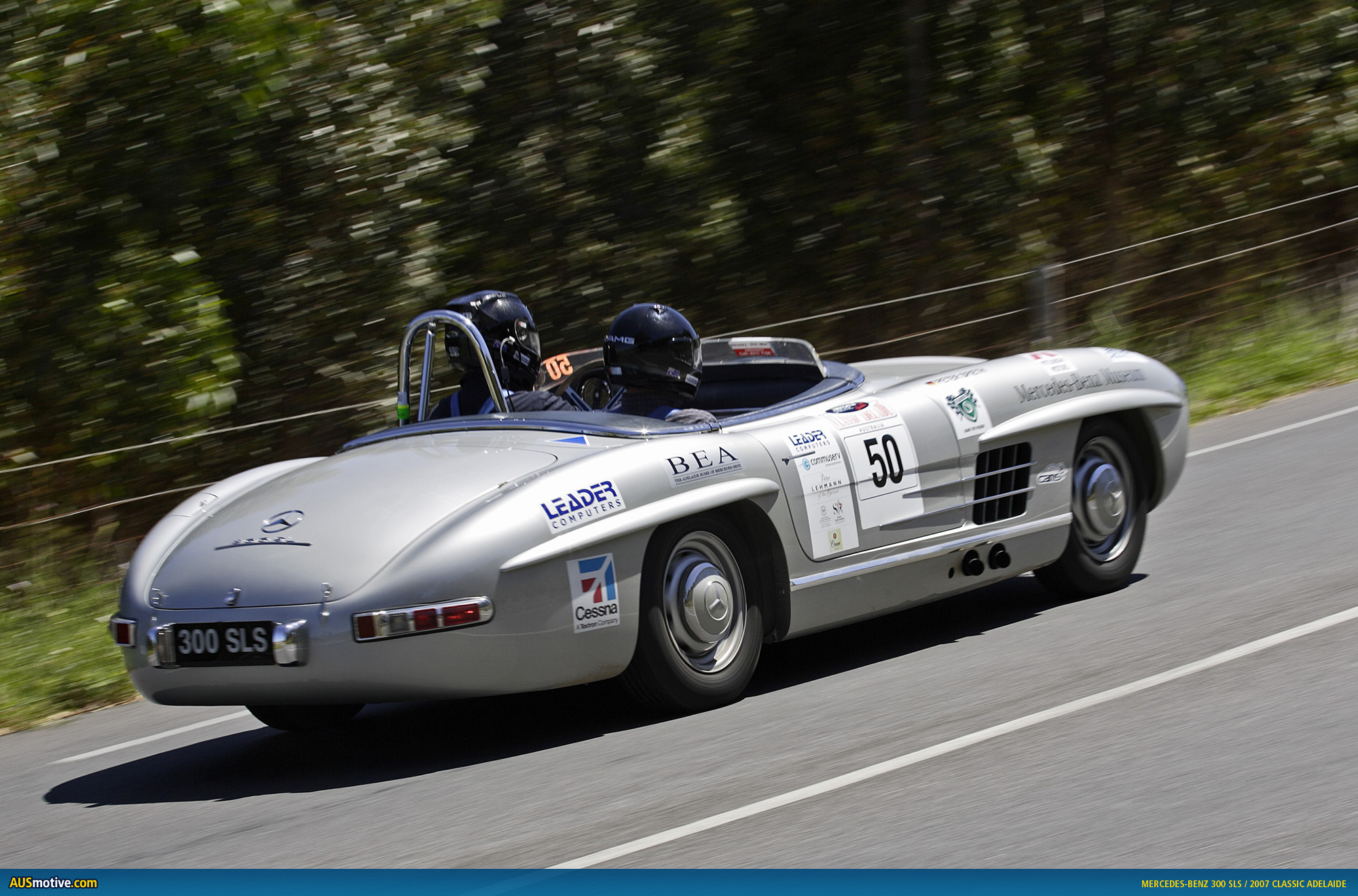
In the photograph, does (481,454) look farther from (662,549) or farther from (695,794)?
(695,794)

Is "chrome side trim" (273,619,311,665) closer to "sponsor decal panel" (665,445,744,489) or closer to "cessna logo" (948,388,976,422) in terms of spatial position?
"sponsor decal panel" (665,445,744,489)

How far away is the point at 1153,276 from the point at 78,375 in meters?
8.38

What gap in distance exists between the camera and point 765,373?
694 cm

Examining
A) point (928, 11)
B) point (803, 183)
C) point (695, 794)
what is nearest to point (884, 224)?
point (803, 183)

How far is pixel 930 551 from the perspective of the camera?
6.06 meters

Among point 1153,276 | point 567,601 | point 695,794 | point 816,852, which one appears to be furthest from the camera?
point 1153,276

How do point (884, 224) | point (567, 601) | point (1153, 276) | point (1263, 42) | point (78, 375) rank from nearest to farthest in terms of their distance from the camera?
point (567, 601)
point (78, 375)
point (1153, 276)
point (884, 224)
point (1263, 42)

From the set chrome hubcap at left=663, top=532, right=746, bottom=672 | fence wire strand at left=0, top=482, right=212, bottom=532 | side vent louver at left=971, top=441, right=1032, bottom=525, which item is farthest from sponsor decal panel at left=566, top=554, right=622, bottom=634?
fence wire strand at left=0, top=482, right=212, bottom=532

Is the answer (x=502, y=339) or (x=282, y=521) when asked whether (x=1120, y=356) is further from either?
(x=282, y=521)

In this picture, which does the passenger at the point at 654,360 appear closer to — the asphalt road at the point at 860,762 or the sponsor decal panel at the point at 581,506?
the sponsor decal panel at the point at 581,506

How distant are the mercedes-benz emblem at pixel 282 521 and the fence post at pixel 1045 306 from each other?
26.5 feet

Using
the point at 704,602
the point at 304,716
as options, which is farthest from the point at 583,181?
the point at 704,602

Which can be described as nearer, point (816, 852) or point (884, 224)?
point (816, 852)

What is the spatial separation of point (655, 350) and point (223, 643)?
196 centimetres
